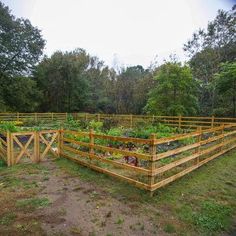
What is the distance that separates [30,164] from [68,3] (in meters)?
4.90

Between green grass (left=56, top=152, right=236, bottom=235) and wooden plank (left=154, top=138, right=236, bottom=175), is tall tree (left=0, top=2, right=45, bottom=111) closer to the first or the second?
green grass (left=56, top=152, right=236, bottom=235)

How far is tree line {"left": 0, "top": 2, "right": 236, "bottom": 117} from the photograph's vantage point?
1541cm

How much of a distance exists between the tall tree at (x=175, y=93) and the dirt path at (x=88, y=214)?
1200cm

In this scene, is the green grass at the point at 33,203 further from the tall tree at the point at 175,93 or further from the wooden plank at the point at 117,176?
the tall tree at the point at 175,93

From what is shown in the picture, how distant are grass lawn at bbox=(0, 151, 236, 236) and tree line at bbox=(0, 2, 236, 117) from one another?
10828 mm

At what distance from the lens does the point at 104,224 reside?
3115 millimetres

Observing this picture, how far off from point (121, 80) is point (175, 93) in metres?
12.9

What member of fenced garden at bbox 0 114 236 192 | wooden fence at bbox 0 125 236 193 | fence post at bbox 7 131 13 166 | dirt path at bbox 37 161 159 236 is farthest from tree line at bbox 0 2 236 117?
dirt path at bbox 37 161 159 236

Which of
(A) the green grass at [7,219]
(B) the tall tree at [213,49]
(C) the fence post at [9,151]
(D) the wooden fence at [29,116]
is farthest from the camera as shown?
(B) the tall tree at [213,49]

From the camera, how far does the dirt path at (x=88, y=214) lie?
9.73 ft

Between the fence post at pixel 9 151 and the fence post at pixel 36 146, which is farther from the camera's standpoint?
the fence post at pixel 36 146

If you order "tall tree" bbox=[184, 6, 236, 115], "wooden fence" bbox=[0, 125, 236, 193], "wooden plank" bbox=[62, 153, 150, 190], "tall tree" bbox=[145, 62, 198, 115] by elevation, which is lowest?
"wooden plank" bbox=[62, 153, 150, 190]

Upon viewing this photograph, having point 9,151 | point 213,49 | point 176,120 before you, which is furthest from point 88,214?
point 213,49

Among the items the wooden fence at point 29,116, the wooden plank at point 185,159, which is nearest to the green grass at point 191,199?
the wooden plank at point 185,159
